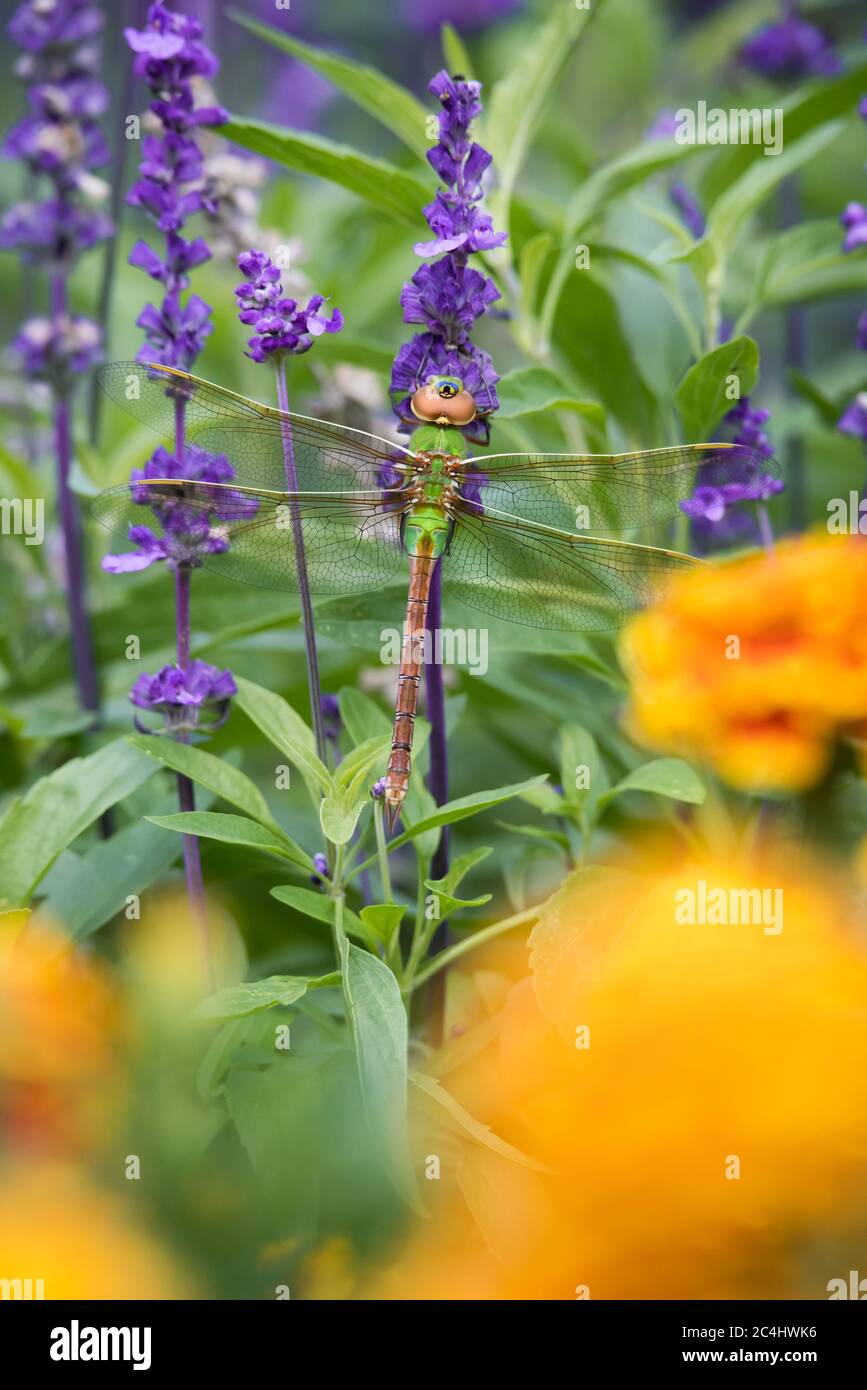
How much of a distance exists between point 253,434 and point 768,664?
394 millimetres

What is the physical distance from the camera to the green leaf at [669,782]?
759 millimetres

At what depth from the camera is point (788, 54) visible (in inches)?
57.4

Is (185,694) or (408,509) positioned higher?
(408,509)

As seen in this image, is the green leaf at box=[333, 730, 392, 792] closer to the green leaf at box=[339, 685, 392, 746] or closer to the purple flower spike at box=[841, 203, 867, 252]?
the green leaf at box=[339, 685, 392, 746]

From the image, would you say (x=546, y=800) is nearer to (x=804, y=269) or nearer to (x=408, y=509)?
(x=408, y=509)

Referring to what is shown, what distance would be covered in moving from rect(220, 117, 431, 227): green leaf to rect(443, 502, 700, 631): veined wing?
9.3 inches

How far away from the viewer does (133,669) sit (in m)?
1.12

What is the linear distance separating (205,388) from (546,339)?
1.07 ft

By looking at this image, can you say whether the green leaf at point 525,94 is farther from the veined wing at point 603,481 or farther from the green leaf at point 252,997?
the green leaf at point 252,997

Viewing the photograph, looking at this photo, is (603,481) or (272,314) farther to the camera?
(603,481)

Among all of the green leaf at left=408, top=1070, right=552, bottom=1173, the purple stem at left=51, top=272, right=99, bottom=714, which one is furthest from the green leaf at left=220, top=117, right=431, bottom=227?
the green leaf at left=408, top=1070, right=552, bottom=1173

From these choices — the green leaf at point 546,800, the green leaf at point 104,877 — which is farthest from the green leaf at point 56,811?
the green leaf at point 546,800

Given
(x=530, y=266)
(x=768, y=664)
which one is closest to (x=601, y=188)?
(x=530, y=266)

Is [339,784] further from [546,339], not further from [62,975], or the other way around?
[546,339]
